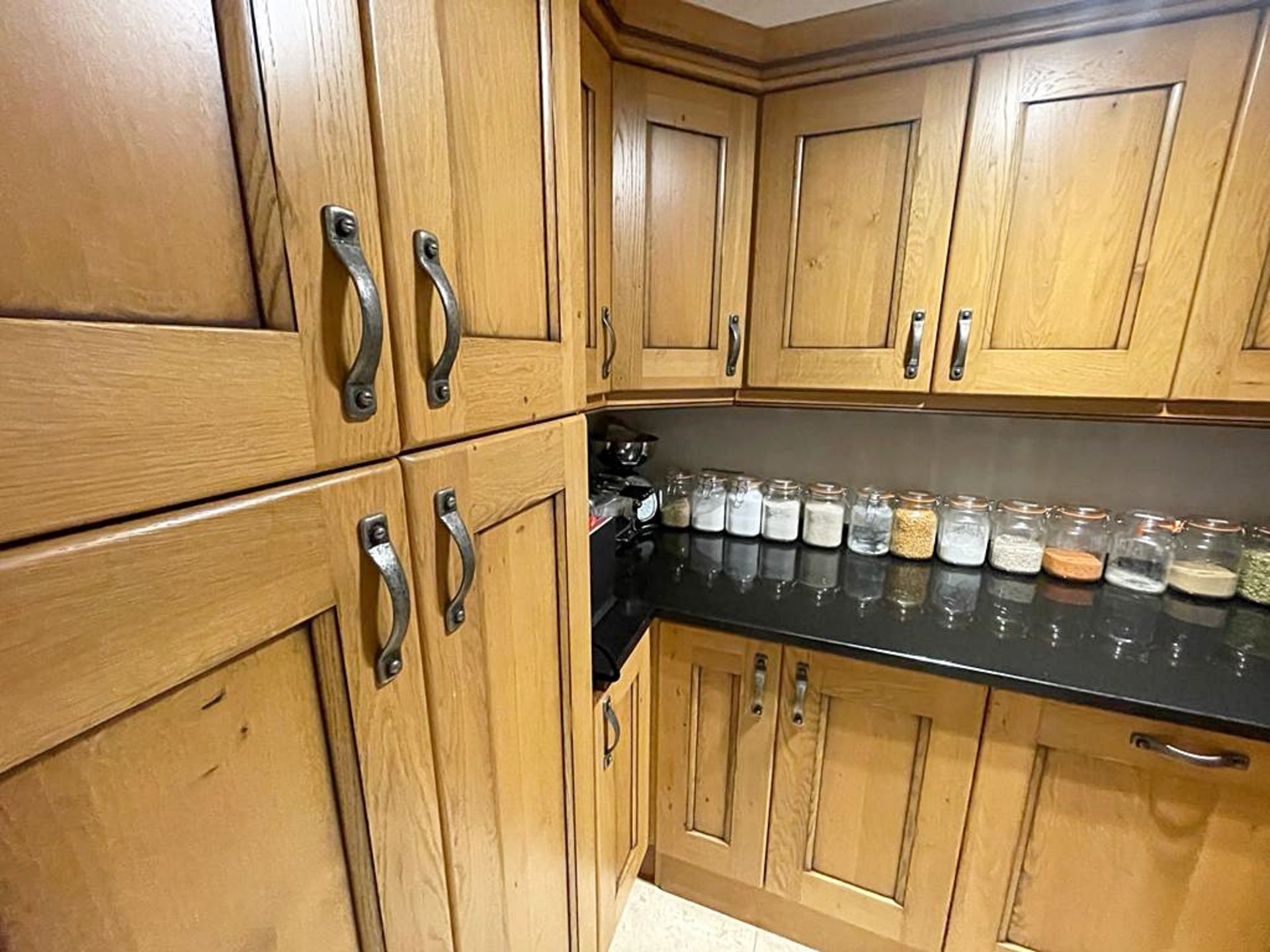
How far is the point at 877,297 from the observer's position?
1172mm

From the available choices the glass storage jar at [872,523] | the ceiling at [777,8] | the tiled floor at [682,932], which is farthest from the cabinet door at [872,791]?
the ceiling at [777,8]

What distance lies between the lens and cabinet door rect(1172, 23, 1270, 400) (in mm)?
894

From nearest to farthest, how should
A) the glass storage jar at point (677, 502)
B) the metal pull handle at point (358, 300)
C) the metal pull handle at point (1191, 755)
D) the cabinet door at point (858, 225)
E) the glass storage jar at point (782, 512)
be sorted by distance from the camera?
the metal pull handle at point (358, 300)
the metal pull handle at point (1191, 755)
the cabinet door at point (858, 225)
the glass storage jar at point (782, 512)
the glass storage jar at point (677, 502)

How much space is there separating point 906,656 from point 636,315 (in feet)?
2.83

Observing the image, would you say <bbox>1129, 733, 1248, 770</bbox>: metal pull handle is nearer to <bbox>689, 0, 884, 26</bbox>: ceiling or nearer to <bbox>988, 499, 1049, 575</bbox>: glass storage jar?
<bbox>988, 499, 1049, 575</bbox>: glass storage jar

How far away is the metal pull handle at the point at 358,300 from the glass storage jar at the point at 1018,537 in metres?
1.50

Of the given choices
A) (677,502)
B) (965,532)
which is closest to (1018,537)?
(965,532)

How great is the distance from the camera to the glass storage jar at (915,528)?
4.69 ft

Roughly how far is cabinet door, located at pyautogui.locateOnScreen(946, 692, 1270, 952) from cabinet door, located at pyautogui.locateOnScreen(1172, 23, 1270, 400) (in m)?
0.63

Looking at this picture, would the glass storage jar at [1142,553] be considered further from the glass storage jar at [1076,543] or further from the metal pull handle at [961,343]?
the metal pull handle at [961,343]

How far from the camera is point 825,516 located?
1.52 metres

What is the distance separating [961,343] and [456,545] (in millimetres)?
1098

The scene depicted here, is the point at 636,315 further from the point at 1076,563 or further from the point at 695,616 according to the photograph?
the point at 1076,563

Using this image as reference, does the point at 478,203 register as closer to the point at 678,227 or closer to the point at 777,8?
the point at 678,227
